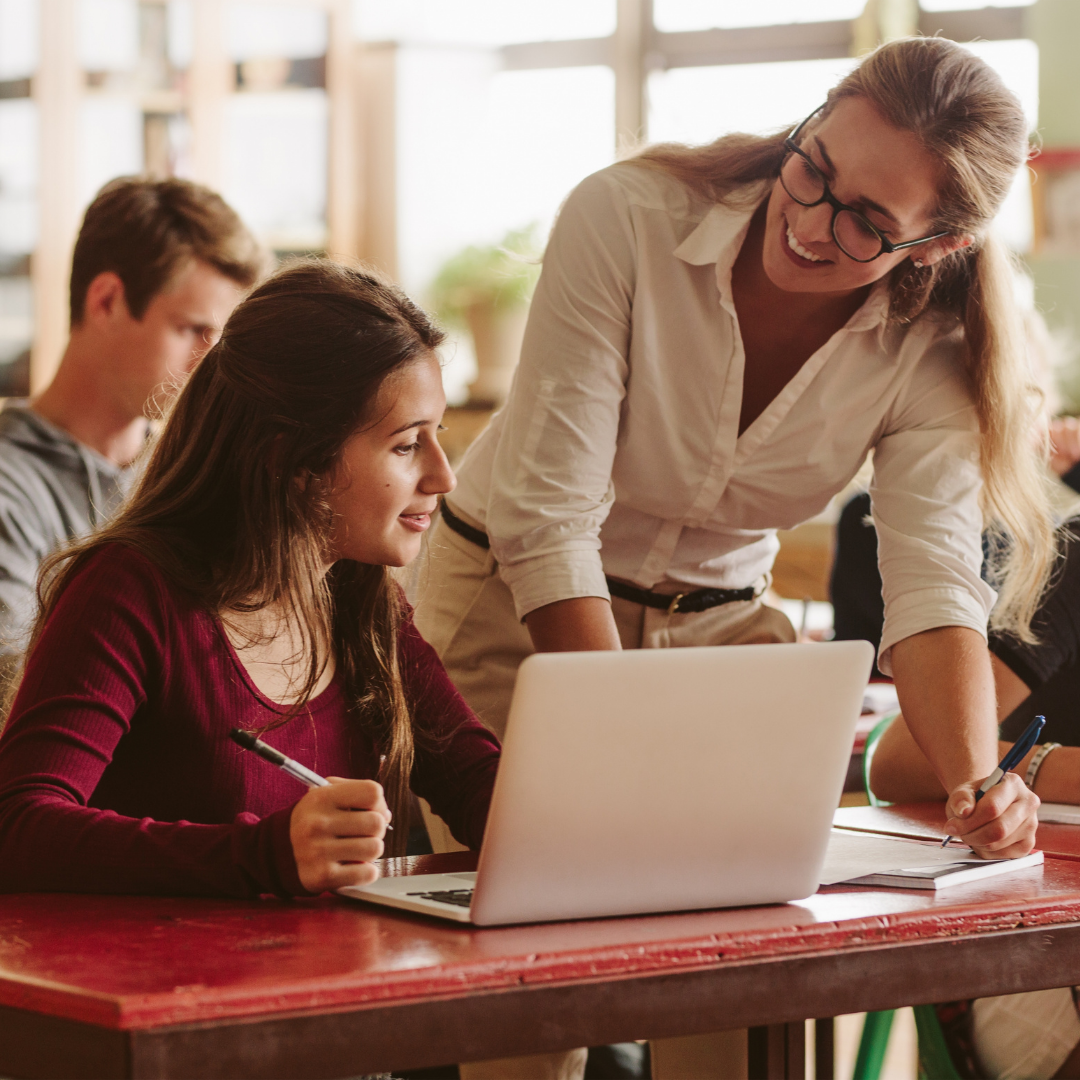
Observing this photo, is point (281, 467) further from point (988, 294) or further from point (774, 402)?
point (988, 294)

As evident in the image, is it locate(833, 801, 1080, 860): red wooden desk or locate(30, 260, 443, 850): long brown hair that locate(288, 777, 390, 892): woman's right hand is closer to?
locate(30, 260, 443, 850): long brown hair

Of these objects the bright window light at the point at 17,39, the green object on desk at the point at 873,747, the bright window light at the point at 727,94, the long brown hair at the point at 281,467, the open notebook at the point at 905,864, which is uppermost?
the bright window light at the point at 17,39

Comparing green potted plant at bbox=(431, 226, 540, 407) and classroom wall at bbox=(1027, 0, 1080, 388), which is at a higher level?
classroom wall at bbox=(1027, 0, 1080, 388)

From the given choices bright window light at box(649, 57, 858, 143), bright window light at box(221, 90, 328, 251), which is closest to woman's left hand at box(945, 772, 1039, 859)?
bright window light at box(649, 57, 858, 143)

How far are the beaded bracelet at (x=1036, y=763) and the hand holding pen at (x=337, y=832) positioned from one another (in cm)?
80

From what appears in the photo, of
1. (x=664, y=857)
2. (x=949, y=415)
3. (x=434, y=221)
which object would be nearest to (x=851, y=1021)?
(x=949, y=415)

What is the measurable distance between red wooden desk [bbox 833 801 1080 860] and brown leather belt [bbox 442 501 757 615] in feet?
0.91

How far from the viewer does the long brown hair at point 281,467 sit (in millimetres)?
1227

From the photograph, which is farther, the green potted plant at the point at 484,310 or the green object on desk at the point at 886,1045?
the green potted plant at the point at 484,310

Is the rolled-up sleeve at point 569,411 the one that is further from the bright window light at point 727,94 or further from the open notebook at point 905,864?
the bright window light at point 727,94

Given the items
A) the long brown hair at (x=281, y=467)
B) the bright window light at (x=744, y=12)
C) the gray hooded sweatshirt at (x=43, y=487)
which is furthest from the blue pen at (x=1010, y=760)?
the bright window light at (x=744, y=12)

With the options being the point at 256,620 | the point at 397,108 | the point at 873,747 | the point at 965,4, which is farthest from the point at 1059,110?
the point at 256,620

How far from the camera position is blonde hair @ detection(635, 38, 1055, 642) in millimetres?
1338

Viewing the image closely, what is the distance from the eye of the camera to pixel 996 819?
1165 mm
